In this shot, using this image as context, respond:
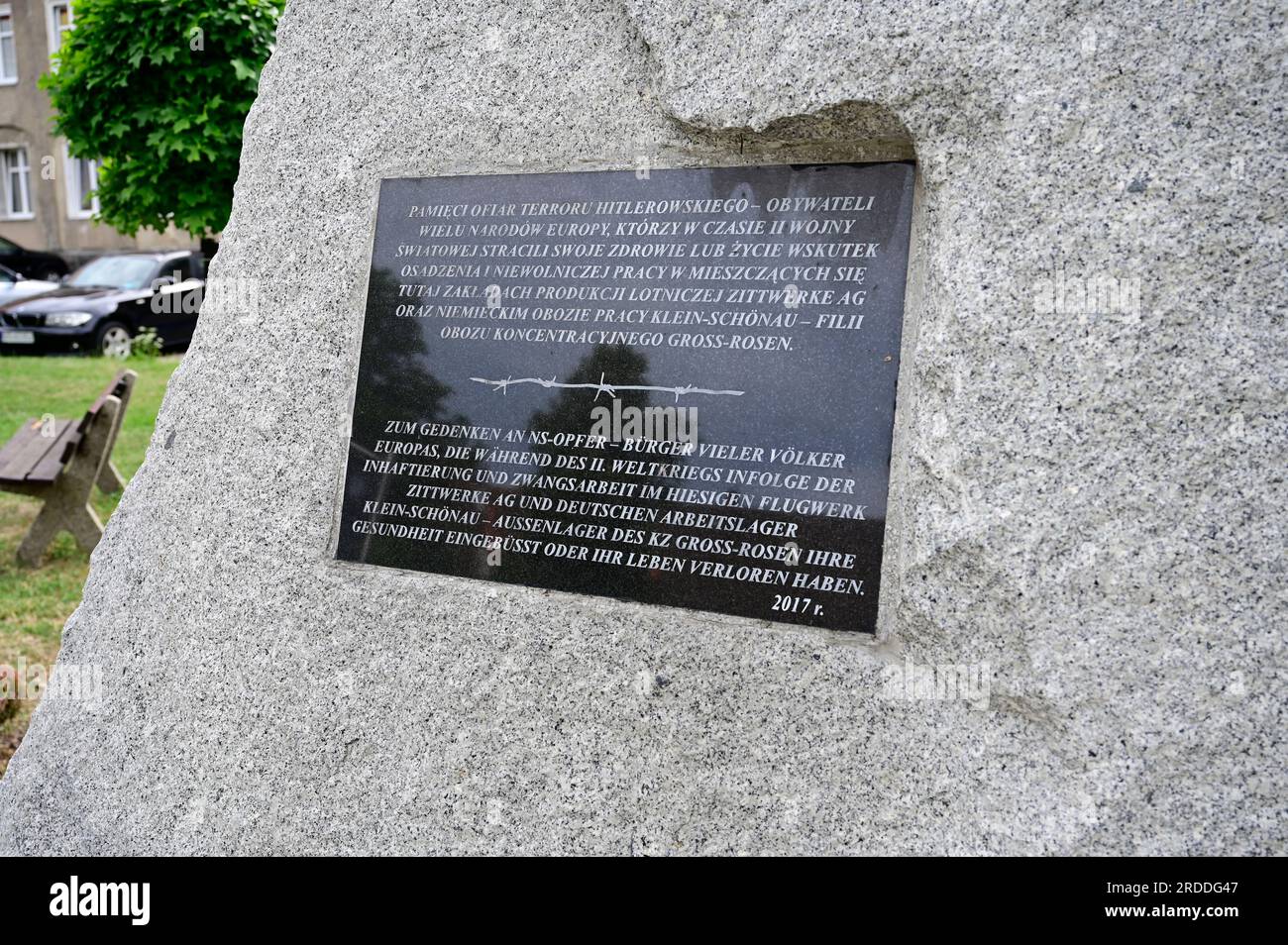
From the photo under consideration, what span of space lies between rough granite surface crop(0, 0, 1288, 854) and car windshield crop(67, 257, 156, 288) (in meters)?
12.7

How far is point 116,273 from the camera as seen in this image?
14.3 metres

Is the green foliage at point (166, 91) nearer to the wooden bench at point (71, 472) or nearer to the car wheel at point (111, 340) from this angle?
the wooden bench at point (71, 472)

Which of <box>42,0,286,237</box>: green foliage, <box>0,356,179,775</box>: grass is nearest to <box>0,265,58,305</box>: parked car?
<box>0,356,179,775</box>: grass

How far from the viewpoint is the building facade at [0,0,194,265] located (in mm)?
22344

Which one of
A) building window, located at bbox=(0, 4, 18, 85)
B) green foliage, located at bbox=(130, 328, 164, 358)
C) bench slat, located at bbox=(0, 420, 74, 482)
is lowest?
green foliage, located at bbox=(130, 328, 164, 358)

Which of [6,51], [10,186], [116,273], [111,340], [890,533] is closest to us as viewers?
[890,533]

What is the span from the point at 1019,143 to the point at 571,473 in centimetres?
115

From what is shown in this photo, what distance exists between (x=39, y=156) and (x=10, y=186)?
170 centimetres

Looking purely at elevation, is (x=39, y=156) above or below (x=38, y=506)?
above

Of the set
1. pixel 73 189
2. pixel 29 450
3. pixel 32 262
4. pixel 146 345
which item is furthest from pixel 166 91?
pixel 73 189

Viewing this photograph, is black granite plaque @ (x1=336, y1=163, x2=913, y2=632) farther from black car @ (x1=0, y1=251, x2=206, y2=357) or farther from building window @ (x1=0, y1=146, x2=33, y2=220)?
building window @ (x1=0, y1=146, x2=33, y2=220)

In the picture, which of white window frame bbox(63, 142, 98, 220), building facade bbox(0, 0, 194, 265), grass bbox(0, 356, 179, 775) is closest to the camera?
grass bbox(0, 356, 179, 775)

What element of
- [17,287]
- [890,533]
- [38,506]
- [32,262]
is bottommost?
[38,506]

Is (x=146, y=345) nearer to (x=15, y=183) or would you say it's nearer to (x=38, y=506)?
(x=38, y=506)
